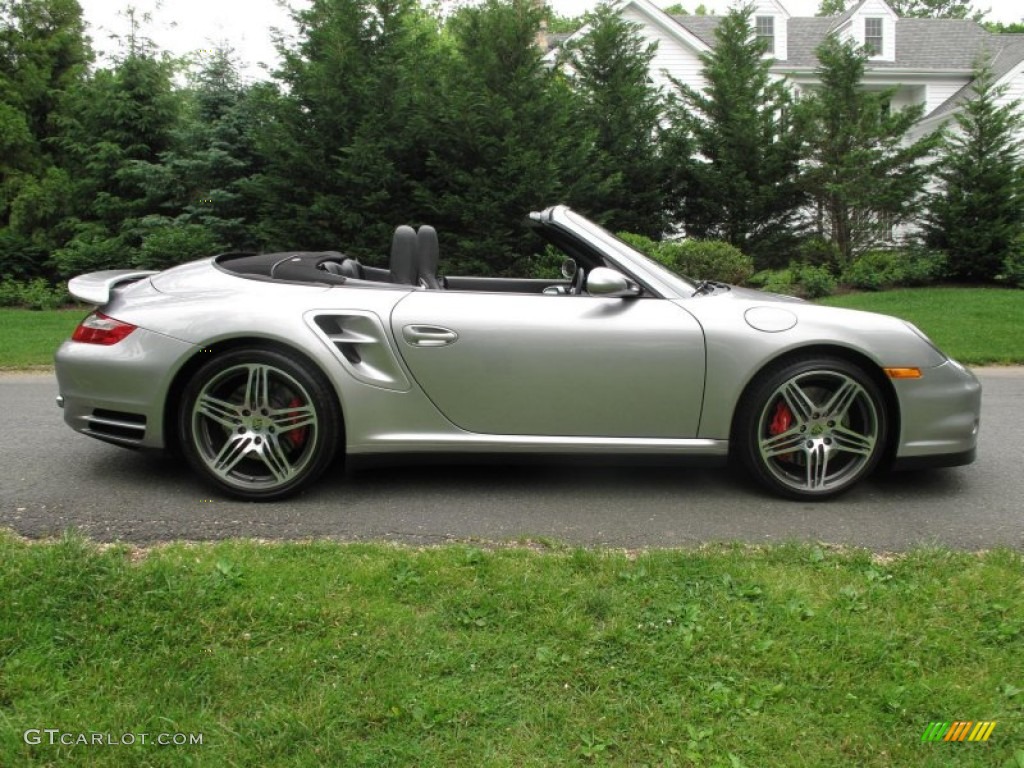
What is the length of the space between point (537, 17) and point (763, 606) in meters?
12.9

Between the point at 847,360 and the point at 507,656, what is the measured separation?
7.73ft

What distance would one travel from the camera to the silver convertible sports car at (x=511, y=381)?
3.83 m

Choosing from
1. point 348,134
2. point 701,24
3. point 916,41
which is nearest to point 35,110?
point 348,134

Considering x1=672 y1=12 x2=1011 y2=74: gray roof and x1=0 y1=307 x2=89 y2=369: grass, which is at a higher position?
x1=672 y1=12 x2=1011 y2=74: gray roof

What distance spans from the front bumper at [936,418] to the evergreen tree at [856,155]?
39.8ft

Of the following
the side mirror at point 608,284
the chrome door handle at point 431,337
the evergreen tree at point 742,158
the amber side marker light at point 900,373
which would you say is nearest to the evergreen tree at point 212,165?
the evergreen tree at point 742,158

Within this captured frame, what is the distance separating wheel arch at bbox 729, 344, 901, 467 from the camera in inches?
153

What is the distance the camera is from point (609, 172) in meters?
15.2

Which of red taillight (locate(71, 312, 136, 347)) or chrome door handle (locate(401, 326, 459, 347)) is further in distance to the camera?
red taillight (locate(71, 312, 136, 347))

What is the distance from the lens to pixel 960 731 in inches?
82.6

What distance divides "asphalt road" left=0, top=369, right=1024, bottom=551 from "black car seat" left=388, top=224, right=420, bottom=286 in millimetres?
993

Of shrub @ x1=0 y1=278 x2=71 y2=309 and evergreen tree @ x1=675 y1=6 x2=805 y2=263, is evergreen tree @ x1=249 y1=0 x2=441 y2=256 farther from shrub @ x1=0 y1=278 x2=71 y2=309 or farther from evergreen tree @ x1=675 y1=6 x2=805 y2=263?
evergreen tree @ x1=675 y1=6 x2=805 y2=263

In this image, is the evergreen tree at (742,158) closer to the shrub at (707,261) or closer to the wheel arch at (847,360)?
the shrub at (707,261)

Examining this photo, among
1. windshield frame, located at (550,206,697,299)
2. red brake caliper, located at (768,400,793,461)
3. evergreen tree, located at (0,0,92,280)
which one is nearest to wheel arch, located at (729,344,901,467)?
red brake caliper, located at (768,400,793,461)
